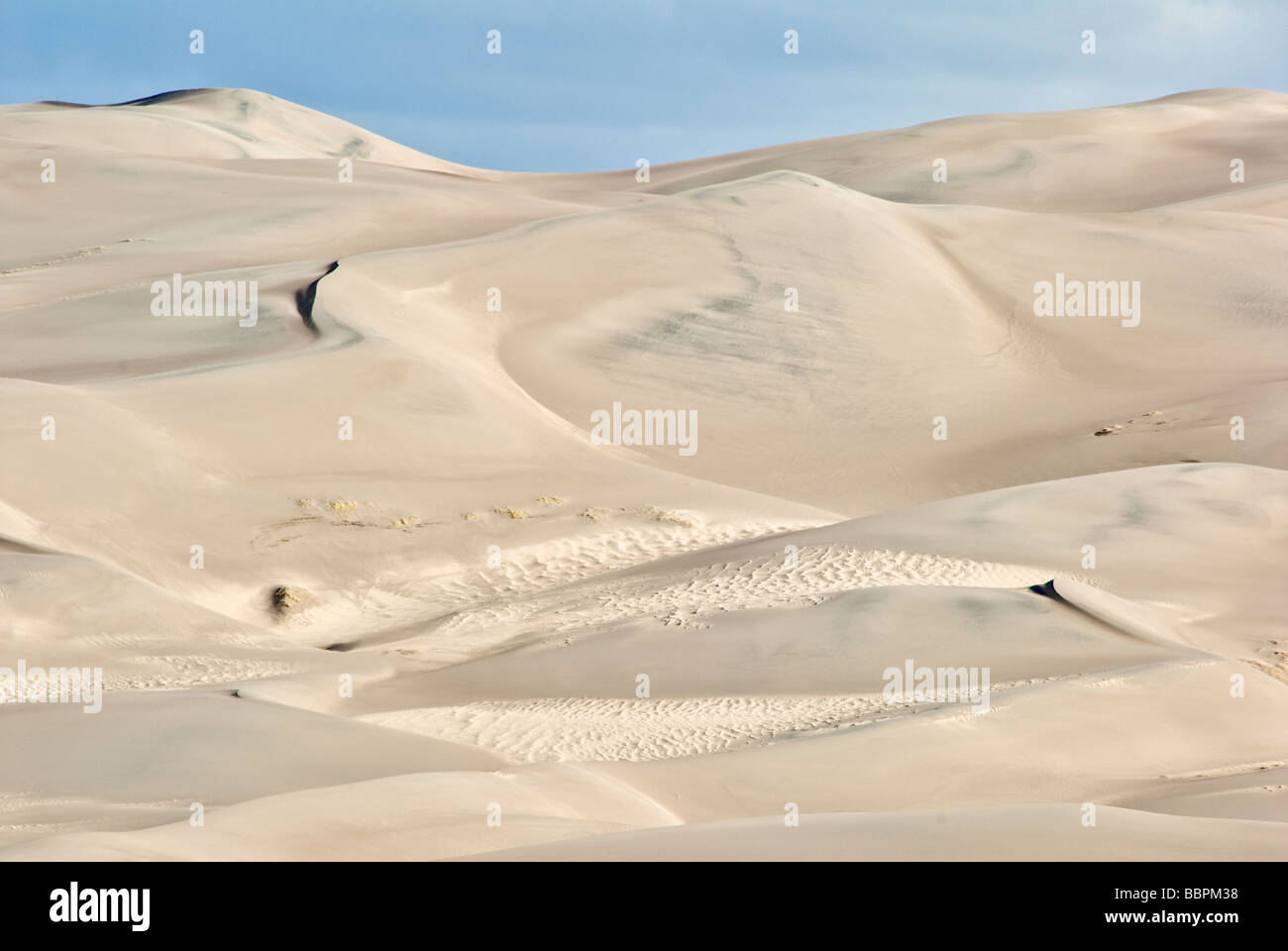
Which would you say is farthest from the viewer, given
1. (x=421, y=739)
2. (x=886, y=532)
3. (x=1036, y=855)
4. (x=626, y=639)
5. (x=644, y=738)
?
(x=886, y=532)

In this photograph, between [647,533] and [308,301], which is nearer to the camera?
[647,533]

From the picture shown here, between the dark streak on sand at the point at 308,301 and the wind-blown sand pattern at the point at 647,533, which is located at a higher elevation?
the dark streak on sand at the point at 308,301

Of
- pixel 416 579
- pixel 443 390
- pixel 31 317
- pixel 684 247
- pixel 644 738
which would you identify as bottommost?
pixel 644 738

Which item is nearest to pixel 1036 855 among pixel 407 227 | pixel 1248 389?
pixel 1248 389

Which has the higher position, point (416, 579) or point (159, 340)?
point (159, 340)

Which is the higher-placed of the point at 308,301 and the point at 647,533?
the point at 308,301

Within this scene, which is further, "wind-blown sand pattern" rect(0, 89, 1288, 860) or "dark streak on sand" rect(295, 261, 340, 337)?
"dark streak on sand" rect(295, 261, 340, 337)

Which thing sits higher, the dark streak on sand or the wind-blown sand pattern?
the dark streak on sand

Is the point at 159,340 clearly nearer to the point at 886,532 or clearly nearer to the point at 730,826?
the point at 886,532
